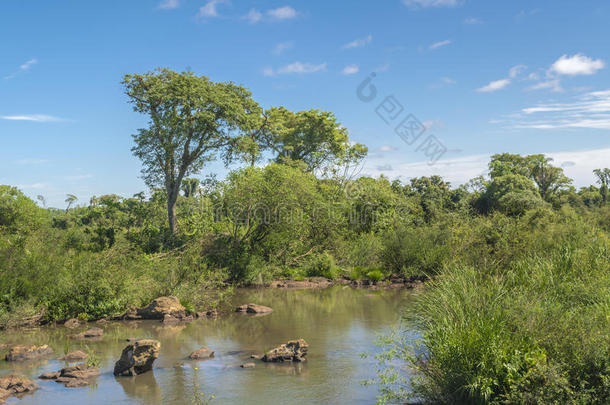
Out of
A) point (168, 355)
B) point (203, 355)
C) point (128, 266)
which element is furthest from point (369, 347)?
point (128, 266)

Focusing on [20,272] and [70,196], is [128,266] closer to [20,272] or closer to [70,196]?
[20,272]

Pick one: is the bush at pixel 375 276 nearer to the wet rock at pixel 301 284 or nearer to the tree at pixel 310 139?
the wet rock at pixel 301 284

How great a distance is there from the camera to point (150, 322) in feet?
54.2

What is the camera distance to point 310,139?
4694 cm

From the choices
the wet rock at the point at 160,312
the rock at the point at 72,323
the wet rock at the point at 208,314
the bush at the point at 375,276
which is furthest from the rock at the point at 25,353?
the bush at the point at 375,276

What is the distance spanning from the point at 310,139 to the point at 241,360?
36484 millimetres

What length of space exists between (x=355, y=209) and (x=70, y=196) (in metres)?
57.0

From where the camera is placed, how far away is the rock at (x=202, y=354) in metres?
11.8

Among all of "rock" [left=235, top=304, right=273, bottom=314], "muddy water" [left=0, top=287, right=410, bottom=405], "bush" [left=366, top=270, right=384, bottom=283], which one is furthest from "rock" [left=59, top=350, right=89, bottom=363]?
"bush" [left=366, top=270, right=384, bottom=283]

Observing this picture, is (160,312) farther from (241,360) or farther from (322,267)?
(322,267)

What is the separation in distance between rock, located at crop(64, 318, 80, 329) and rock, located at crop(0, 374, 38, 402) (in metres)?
6.22

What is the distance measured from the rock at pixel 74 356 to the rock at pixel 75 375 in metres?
1.23

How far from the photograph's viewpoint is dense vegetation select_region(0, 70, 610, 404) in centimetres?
740

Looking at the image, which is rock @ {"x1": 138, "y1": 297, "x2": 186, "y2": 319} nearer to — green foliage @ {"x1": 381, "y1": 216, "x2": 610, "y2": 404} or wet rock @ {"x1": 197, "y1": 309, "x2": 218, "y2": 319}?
wet rock @ {"x1": 197, "y1": 309, "x2": 218, "y2": 319}
